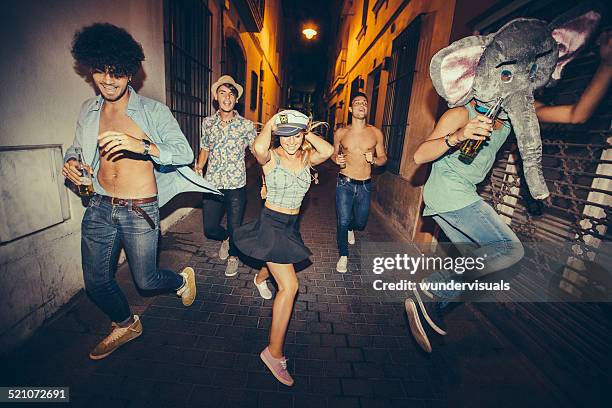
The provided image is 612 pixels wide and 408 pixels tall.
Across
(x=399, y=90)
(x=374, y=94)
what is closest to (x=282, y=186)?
(x=399, y=90)

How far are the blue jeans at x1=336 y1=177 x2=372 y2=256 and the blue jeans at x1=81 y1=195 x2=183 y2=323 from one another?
8.32 ft

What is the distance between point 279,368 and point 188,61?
6.08 meters

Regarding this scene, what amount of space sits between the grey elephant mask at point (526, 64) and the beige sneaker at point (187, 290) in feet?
10.9

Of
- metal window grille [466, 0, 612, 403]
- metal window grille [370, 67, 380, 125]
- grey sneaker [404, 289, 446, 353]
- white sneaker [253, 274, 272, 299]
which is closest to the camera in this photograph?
metal window grille [466, 0, 612, 403]

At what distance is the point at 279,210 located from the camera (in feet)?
8.55

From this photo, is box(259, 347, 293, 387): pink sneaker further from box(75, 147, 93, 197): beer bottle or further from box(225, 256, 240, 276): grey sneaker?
box(75, 147, 93, 197): beer bottle

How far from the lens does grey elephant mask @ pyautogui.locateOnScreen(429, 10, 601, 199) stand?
2.20 metres

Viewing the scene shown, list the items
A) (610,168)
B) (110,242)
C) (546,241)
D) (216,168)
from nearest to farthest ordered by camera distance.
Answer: (110,242), (610,168), (546,241), (216,168)

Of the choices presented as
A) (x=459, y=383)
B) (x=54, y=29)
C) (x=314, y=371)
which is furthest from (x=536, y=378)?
(x=54, y=29)

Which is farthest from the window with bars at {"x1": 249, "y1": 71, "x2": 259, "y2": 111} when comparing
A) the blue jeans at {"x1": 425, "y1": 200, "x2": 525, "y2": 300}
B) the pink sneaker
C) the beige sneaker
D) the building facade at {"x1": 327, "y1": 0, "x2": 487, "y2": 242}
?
the pink sneaker

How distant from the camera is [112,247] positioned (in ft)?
7.96

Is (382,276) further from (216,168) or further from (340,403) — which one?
(216,168)

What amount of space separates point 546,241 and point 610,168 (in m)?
0.91

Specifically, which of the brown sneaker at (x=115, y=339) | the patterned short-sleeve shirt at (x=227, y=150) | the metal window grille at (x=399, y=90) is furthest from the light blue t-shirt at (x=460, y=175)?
the metal window grille at (x=399, y=90)
